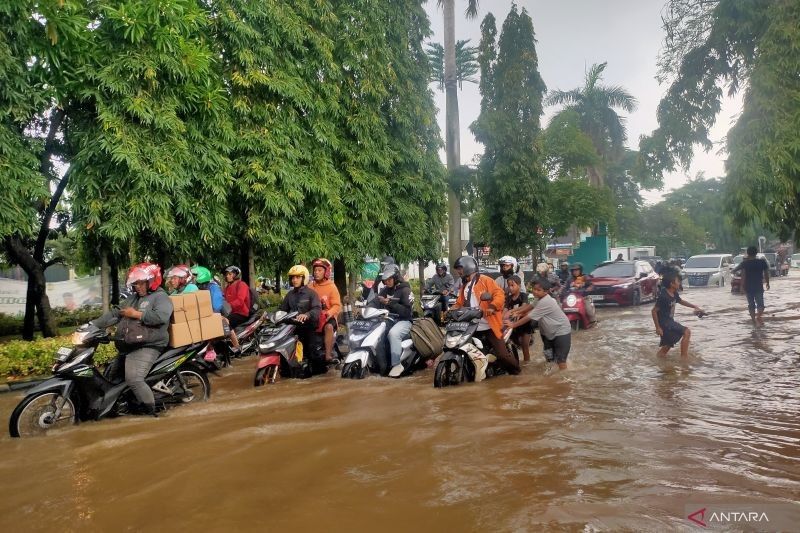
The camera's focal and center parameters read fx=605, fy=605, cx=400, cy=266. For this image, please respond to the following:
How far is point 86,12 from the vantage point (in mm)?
10672

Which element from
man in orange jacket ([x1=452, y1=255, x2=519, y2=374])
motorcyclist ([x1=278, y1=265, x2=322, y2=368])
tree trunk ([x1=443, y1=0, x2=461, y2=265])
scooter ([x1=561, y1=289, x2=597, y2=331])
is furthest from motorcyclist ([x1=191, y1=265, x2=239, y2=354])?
tree trunk ([x1=443, y1=0, x2=461, y2=265])

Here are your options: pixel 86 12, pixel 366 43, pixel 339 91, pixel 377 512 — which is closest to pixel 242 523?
pixel 377 512

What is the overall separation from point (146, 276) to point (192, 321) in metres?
0.83

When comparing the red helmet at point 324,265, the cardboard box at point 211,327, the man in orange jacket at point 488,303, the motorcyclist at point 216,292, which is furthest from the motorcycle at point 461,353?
the motorcyclist at point 216,292

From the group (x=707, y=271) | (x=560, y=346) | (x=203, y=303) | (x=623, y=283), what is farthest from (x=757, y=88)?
(x=707, y=271)

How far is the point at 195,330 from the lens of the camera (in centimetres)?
696

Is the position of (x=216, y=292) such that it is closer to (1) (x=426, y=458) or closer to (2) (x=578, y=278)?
(1) (x=426, y=458)

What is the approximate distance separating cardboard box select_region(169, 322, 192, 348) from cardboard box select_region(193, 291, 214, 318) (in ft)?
0.91

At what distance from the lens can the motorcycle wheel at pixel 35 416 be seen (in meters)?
5.89

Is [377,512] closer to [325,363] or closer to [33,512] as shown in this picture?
[33,512]

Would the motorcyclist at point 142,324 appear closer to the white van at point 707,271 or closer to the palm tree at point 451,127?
the palm tree at point 451,127

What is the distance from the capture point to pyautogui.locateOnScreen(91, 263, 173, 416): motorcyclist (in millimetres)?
6234

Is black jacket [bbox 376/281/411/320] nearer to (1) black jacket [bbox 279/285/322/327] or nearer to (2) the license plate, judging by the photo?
(1) black jacket [bbox 279/285/322/327]

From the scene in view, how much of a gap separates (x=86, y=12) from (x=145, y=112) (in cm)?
197
